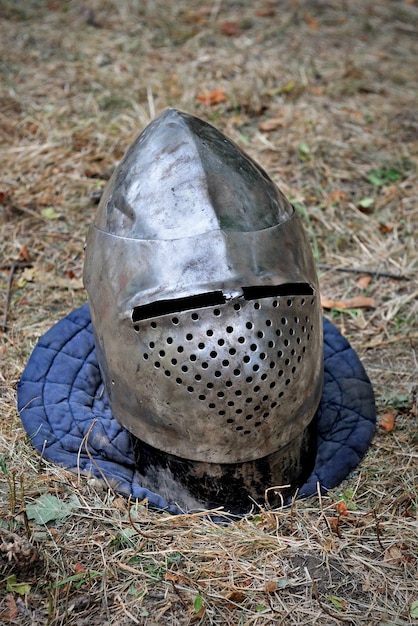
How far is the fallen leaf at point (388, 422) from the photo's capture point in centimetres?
328

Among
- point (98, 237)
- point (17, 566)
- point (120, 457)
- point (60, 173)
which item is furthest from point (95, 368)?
point (60, 173)

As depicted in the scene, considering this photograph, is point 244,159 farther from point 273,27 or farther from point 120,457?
point 273,27

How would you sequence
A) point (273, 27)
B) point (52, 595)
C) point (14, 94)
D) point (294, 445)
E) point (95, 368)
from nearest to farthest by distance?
point (52, 595), point (294, 445), point (95, 368), point (14, 94), point (273, 27)

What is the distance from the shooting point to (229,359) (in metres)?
2.50

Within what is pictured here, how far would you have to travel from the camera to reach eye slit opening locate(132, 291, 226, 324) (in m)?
2.48

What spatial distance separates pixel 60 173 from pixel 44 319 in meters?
1.32

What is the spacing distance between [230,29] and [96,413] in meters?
4.18

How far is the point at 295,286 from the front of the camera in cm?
267

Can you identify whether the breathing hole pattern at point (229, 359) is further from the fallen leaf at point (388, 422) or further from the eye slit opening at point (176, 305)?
the fallen leaf at point (388, 422)

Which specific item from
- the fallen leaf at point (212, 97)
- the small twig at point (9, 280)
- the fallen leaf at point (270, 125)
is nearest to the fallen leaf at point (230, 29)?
the fallen leaf at point (212, 97)

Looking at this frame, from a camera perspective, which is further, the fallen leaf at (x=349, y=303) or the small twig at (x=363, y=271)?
the small twig at (x=363, y=271)

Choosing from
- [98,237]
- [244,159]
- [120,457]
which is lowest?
[120,457]

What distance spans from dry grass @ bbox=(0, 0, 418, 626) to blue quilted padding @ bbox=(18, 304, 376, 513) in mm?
72

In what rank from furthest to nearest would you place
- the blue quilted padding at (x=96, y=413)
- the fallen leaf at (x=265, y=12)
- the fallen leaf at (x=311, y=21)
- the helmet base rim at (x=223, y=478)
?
1. the fallen leaf at (x=265, y=12)
2. the fallen leaf at (x=311, y=21)
3. the blue quilted padding at (x=96, y=413)
4. the helmet base rim at (x=223, y=478)
